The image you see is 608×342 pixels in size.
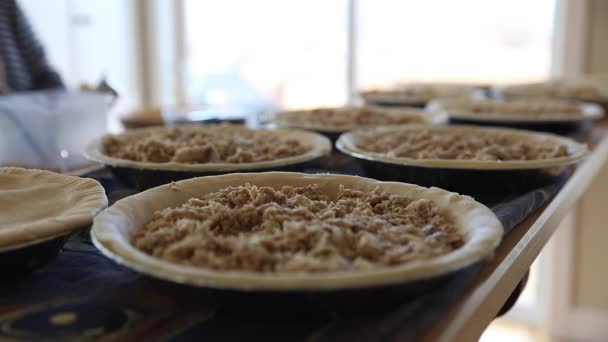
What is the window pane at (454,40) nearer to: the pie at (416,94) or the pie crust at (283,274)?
the pie at (416,94)

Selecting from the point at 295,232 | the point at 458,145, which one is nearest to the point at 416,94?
the point at 458,145

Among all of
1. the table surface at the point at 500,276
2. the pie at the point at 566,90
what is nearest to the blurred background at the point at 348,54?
the pie at the point at 566,90

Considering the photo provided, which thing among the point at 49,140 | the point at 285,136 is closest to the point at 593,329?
the point at 285,136

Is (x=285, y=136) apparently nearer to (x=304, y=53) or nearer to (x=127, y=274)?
Result: (x=127, y=274)

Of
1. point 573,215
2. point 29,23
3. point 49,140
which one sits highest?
point 29,23

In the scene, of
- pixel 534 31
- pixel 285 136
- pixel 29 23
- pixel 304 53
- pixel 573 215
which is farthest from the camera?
pixel 304 53

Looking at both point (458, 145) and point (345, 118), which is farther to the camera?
point (345, 118)

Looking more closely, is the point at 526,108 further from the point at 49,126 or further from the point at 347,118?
the point at 49,126

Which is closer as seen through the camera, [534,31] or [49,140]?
[49,140]
